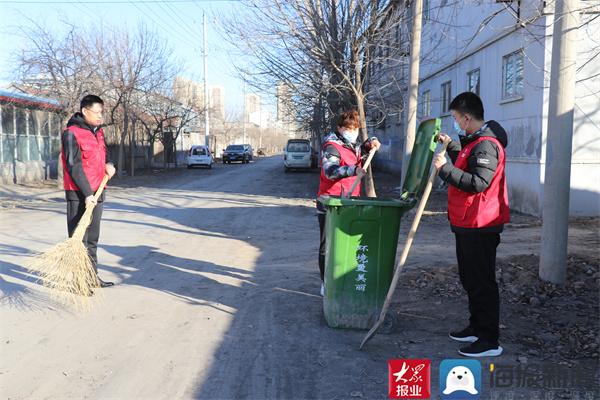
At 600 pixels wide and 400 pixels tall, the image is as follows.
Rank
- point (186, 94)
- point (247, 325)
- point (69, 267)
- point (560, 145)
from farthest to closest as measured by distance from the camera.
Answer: point (186, 94) < point (560, 145) < point (69, 267) < point (247, 325)

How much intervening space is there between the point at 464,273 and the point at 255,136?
299 feet

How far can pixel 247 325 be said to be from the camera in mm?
4570

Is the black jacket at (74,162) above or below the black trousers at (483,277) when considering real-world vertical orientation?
above

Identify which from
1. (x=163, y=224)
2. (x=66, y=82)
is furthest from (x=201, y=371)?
(x=66, y=82)

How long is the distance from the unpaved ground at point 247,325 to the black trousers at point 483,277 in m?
0.26

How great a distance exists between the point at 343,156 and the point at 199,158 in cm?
3263

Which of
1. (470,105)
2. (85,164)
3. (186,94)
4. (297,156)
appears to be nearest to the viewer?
(470,105)

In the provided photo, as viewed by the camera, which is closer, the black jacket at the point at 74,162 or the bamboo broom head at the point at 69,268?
the bamboo broom head at the point at 69,268

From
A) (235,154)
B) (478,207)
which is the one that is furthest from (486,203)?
(235,154)

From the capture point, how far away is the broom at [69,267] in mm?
5016

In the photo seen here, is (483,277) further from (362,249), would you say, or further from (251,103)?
(251,103)

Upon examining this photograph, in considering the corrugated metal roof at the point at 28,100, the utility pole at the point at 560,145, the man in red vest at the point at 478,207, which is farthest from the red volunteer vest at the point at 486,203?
the corrugated metal roof at the point at 28,100

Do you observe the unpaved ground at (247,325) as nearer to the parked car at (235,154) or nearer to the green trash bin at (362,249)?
the green trash bin at (362,249)

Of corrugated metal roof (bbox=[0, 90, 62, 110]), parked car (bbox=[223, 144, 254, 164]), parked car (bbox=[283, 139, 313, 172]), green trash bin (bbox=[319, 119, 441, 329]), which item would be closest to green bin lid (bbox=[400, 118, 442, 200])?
green trash bin (bbox=[319, 119, 441, 329])
